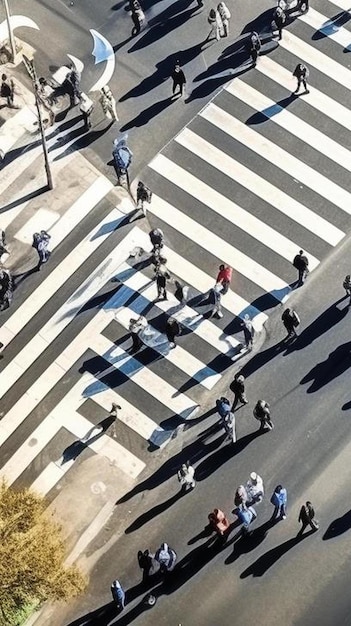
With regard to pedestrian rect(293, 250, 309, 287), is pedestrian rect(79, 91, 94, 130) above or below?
below

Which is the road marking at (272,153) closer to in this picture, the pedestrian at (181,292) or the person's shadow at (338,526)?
the pedestrian at (181,292)

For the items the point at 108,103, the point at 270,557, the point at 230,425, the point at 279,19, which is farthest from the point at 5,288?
the point at 279,19

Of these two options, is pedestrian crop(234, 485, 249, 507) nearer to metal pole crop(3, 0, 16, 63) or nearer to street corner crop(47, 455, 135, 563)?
street corner crop(47, 455, 135, 563)

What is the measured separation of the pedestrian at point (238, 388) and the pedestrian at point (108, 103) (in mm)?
12187

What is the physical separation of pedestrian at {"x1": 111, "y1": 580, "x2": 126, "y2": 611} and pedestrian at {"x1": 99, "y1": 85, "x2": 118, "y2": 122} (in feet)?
59.4

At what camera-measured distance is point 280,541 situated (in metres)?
32.6

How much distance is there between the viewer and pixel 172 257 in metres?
37.8

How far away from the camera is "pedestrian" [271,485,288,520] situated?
3176cm

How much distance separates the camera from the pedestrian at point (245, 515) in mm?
31688

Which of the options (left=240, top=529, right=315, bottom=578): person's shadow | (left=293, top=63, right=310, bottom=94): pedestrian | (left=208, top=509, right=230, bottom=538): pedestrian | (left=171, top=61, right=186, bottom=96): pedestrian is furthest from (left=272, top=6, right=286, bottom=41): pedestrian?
(left=240, top=529, right=315, bottom=578): person's shadow

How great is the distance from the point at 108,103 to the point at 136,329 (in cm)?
984

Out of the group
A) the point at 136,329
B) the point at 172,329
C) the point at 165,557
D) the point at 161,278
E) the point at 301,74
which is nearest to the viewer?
the point at 165,557

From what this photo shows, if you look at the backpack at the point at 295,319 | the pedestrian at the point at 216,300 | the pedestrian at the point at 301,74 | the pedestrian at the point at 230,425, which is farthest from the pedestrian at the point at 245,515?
the pedestrian at the point at 301,74

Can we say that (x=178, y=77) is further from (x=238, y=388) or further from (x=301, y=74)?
(x=238, y=388)
